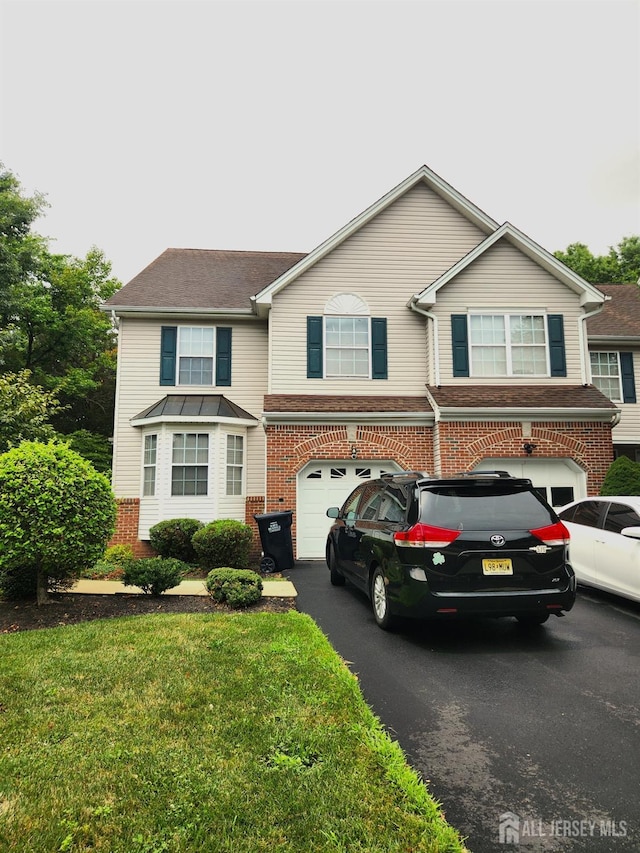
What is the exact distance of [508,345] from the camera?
44.6 ft

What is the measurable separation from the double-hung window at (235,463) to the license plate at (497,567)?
30.1 ft

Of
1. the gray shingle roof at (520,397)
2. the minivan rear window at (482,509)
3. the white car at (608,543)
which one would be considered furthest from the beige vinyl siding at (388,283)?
the minivan rear window at (482,509)

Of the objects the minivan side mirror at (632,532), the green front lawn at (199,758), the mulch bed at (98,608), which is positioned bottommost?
the mulch bed at (98,608)

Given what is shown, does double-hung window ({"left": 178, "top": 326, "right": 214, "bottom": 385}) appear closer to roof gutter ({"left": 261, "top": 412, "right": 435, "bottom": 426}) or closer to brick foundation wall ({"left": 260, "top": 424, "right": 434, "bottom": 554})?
roof gutter ({"left": 261, "top": 412, "right": 435, "bottom": 426})

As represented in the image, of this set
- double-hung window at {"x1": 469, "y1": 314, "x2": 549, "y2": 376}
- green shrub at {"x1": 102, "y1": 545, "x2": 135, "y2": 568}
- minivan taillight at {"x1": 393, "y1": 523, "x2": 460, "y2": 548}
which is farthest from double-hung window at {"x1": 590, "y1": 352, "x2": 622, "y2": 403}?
green shrub at {"x1": 102, "y1": 545, "x2": 135, "y2": 568}

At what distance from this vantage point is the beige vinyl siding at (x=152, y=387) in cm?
1410

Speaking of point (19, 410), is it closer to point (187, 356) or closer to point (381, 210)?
point (187, 356)

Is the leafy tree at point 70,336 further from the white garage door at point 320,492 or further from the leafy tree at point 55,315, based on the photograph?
the white garage door at point 320,492

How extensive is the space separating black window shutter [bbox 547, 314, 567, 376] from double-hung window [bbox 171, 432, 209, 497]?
9.10 m

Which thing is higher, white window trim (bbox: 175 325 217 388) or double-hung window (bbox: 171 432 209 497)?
white window trim (bbox: 175 325 217 388)

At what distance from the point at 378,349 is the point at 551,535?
348 inches

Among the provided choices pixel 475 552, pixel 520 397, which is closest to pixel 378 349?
pixel 520 397

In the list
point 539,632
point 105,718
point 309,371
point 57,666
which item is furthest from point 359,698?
point 309,371

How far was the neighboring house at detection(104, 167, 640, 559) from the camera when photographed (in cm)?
1273
